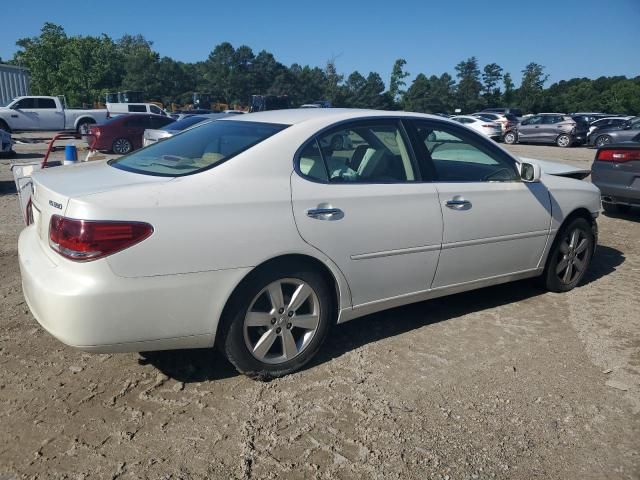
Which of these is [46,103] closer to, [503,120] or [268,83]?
[503,120]

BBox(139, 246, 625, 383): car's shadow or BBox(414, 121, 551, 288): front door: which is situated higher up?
BBox(414, 121, 551, 288): front door

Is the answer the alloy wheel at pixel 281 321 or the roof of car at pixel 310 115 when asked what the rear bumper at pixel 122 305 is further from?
the roof of car at pixel 310 115

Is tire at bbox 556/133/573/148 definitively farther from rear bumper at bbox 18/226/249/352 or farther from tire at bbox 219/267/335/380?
rear bumper at bbox 18/226/249/352

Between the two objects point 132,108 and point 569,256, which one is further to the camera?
point 132,108

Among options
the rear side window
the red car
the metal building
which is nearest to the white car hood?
the red car

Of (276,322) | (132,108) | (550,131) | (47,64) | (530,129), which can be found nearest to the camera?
(276,322)

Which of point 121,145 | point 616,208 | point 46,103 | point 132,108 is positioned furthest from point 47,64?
point 616,208

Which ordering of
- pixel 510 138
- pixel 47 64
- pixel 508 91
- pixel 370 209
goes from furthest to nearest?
1. pixel 508 91
2. pixel 47 64
3. pixel 510 138
4. pixel 370 209

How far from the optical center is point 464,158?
4.44 meters

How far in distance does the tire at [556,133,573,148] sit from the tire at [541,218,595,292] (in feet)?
76.5

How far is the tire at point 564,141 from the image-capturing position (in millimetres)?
26016

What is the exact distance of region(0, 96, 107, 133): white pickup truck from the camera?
24266 mm

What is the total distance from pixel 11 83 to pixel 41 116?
494 inches

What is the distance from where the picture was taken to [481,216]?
404cm
